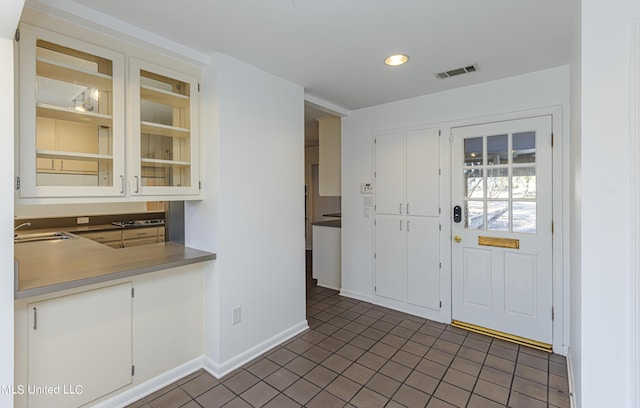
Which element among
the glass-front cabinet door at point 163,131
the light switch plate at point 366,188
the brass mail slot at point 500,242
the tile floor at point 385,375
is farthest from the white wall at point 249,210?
the brass mail slot at point 500,242

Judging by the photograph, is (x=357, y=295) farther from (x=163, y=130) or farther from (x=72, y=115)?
(x=72, y=115)

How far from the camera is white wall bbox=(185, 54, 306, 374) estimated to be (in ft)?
7.30

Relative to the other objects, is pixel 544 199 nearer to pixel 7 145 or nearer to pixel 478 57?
pixel 478 57

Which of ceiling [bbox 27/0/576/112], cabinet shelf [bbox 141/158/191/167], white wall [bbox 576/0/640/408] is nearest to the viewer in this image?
white wall [bbox 576/0/640/408]

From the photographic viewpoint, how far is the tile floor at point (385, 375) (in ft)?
Result: 6.33

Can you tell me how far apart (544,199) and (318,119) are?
2860mm

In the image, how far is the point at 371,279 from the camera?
3.64 m

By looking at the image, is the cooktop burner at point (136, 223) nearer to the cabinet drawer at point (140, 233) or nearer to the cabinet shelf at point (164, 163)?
the cabinet drawer at point (140, 233)

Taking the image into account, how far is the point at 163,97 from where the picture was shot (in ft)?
6.99

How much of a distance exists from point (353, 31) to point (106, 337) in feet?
7.97

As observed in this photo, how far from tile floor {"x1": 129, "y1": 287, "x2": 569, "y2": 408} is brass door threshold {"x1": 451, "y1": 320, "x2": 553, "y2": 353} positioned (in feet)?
0.21

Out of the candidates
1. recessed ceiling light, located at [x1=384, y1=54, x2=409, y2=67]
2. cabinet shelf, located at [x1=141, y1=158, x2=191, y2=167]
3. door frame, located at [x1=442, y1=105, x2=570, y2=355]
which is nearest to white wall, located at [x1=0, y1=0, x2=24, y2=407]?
cabinet shelf, located at [x1=141, y1=158, x2=191, y2=167]

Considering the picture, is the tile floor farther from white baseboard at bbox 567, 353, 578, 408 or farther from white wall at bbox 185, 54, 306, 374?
white wall at bbox 185, 54, 306, 374

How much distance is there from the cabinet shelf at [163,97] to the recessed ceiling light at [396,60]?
154cm
